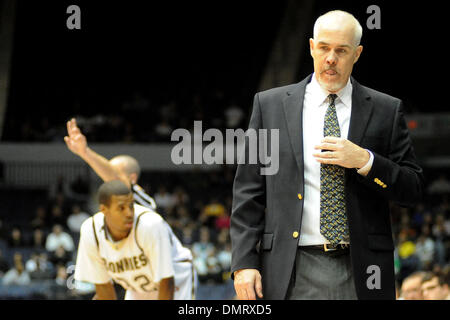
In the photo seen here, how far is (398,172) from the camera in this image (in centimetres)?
311

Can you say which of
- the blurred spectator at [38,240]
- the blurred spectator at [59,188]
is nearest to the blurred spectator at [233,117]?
the blurred spectator at [59,188]

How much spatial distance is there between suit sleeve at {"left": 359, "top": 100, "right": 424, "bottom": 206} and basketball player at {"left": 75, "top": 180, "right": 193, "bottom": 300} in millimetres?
2535

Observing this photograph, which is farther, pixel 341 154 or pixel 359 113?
pixel 359 113

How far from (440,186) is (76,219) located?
10.3 metres

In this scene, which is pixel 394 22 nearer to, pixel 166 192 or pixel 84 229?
pixel 166 192

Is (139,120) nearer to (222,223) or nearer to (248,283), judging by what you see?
(222,223)

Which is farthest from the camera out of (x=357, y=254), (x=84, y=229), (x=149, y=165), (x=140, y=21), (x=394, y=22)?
(x=140, y=21)

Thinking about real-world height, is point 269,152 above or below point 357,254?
above

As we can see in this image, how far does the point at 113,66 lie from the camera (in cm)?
2409

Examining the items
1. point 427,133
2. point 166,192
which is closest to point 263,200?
point 166,192

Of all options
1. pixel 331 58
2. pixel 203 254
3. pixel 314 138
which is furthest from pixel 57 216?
pixel 331 58

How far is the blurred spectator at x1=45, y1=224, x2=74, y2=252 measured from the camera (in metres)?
14.8

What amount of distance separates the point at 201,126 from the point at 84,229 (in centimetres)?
1552

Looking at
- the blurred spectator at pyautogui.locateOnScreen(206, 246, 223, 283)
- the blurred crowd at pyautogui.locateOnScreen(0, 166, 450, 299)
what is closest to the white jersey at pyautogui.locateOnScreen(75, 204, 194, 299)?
the blurred crowd at pyautogui.locateOnScreen(0, 166, 450, 299)
